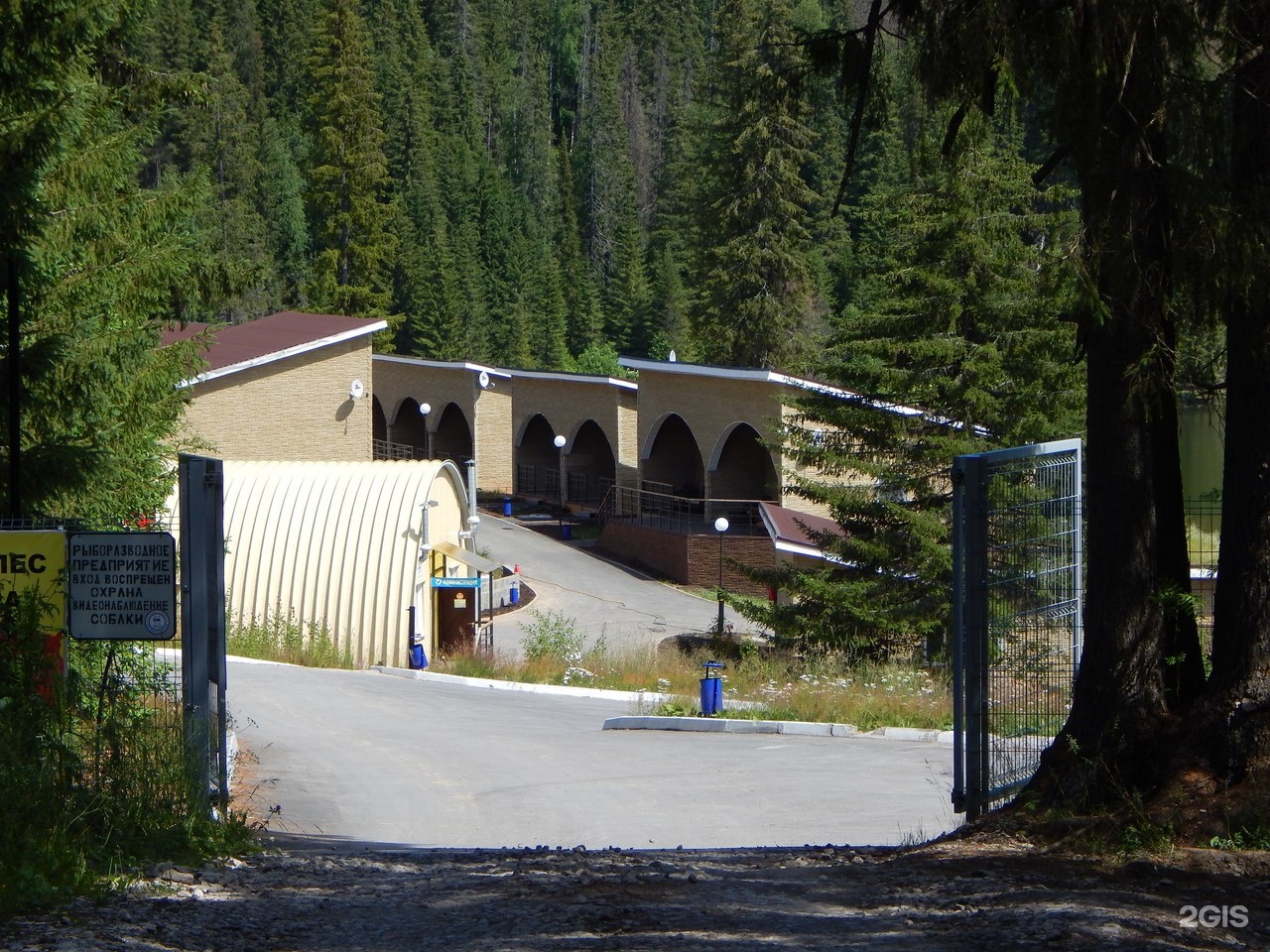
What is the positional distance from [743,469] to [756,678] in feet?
82.8

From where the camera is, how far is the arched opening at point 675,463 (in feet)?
154

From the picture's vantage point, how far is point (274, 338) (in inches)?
1673

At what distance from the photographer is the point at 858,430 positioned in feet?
85.3

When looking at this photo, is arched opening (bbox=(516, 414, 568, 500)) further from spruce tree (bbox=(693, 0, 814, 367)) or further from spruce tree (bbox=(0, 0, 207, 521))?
spruce tree (bbox=(0, 0, 207, 521))

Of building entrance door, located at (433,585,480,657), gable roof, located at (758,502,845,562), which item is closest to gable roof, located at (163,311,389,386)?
building entrance door, located at (433,585,480,657)

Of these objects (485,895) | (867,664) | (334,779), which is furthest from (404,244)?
(485,895)

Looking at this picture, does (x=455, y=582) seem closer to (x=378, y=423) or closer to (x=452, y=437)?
(x=452, y=437)

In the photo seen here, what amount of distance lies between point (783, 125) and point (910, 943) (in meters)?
56.8

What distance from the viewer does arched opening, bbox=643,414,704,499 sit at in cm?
4703

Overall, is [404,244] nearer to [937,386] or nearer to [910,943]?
[937,386]

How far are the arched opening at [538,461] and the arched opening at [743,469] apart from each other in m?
10.5

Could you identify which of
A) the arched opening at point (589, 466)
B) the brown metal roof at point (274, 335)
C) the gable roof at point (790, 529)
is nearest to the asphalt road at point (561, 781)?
the gable roof at point (790, 529)

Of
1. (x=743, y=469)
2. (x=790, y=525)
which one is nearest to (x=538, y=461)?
(x=743, y=469)

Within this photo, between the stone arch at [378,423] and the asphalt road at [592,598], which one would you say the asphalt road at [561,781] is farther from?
the stone arch at [378,423]
